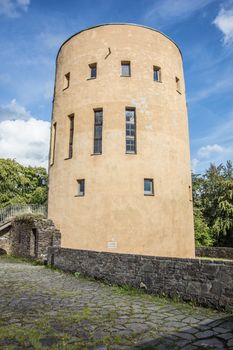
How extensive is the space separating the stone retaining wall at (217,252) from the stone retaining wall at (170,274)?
15.2 metres

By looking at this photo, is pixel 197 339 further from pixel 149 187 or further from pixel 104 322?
pixel 149 187

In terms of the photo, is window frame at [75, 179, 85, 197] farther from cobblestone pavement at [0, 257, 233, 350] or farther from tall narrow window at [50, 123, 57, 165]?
cobblestone pavement at [0, 257, 233, 350]

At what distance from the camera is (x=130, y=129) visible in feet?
54.6

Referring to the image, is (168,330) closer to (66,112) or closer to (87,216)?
(87,216)

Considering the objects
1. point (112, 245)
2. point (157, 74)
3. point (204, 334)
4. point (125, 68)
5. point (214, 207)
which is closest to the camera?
point (204, 334)

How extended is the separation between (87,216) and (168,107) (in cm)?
794

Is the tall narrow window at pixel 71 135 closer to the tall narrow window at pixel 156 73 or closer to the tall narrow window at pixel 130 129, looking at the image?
the tall narrow window at pixel 130 129

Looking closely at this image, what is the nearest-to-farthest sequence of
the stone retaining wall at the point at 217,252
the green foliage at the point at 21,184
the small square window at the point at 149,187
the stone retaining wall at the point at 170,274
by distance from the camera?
the stone retaining wall at the point at 170,274 < the small square window at the point at 149,187 < the stone retaining wall at the point at 217,252 < the green foliage at the point at 21,184

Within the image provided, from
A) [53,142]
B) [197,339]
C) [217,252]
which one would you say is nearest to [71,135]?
[53,142]

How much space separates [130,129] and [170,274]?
410 inches

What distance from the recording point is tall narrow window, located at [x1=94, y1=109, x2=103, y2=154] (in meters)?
16.6

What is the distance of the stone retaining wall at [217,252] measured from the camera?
22719mm

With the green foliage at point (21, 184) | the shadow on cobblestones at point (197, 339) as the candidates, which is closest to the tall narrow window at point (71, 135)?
the shadow on cobblestones at point (197, 339)

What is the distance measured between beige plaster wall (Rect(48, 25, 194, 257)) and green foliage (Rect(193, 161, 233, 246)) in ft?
48.6
